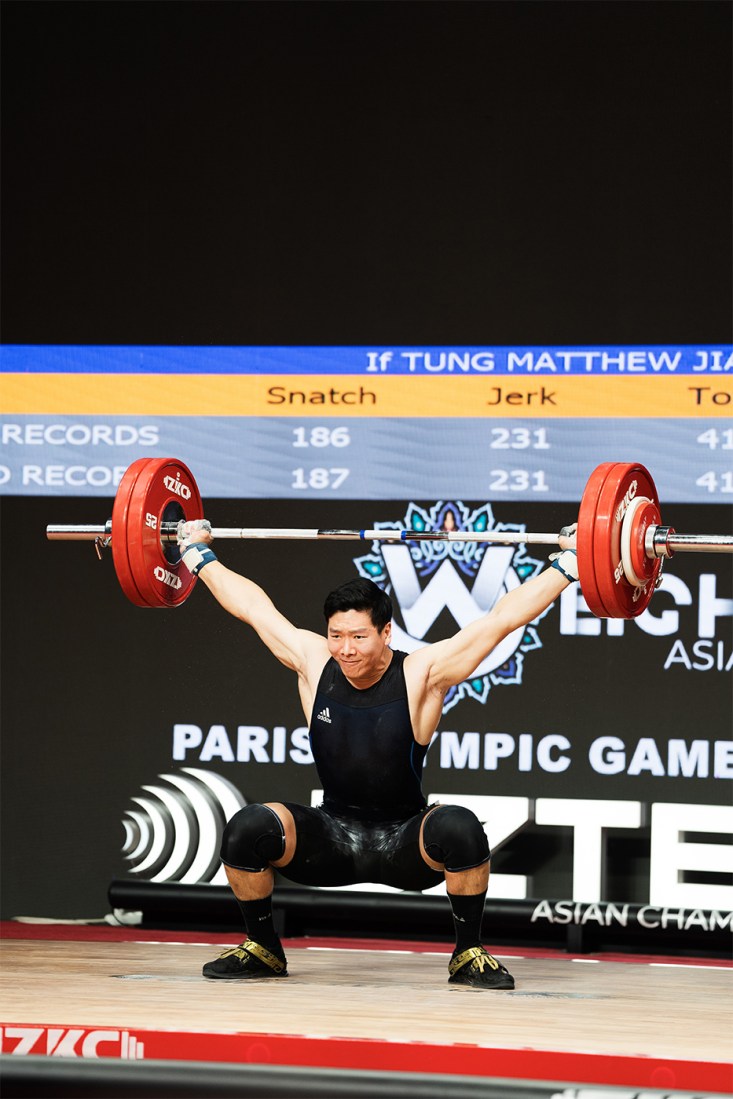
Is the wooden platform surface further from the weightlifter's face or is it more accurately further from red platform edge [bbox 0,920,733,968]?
the weightlifter's face

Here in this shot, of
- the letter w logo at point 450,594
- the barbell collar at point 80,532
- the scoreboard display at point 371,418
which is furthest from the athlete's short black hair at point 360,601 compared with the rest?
the scoreboard display at point 371,418

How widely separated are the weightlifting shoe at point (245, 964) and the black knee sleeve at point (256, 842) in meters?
0.25

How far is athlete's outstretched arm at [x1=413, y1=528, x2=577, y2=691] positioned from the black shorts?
0.42 meters

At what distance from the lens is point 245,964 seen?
3615mm

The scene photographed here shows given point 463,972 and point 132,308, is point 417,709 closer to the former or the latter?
point 463,972

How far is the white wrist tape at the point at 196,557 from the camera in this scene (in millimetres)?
3830

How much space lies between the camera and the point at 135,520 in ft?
12.1

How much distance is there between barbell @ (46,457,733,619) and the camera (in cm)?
344

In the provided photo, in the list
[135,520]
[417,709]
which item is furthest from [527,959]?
[135,520]

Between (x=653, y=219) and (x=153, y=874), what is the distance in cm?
281

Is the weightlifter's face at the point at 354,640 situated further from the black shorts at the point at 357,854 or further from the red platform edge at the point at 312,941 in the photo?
the red platform edge at the point at 312,941

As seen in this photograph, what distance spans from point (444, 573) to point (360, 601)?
1189 millimetres

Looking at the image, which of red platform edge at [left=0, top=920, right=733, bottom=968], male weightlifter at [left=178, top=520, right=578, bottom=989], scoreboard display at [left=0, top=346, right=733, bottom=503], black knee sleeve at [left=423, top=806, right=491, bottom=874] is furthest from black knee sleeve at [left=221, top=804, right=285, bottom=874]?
scoreboard display at [left=0, top=346, right=733, bottom=503]

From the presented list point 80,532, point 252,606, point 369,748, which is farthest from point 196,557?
point 369,748
